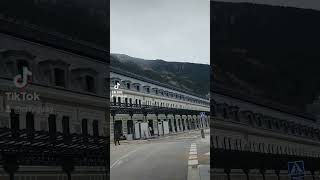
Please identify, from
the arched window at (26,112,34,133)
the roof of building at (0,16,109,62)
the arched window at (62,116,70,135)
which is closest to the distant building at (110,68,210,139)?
the roof of building at (0,16,109,62)

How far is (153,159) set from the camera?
473 centimetres

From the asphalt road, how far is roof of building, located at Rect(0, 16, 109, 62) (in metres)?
0.94

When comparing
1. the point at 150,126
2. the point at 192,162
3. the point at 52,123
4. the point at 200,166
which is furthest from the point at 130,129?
the point at 52,123

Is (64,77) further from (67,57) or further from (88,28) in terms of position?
(88,28)

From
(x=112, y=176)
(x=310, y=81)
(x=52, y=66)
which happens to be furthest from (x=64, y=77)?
(x=310, y=81)

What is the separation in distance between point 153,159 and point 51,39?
1.76 metres

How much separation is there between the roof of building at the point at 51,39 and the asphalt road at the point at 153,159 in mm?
942

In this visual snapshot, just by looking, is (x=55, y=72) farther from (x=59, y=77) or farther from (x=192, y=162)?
(x=192, y=162)

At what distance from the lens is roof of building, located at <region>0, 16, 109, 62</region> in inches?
138

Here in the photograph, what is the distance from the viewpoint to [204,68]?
4.20 meters

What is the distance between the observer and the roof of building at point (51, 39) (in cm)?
352

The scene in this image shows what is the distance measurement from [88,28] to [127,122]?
4.41 feet

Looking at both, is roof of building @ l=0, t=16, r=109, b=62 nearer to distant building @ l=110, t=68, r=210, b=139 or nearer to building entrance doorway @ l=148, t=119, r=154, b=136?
distant building @ l=110, t=68, r=210, b=139

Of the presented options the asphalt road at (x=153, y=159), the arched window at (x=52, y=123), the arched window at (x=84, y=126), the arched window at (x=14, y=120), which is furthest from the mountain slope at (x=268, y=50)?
the arched window at (x=14, y=120)
